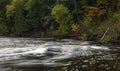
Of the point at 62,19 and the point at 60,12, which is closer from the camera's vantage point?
the point at 60,12

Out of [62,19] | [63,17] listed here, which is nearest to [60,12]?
[63,17]

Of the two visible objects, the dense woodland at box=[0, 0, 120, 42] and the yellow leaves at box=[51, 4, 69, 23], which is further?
the yellow leaves at box=[51, 4, 69, 23]

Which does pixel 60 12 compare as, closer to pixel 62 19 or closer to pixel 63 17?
pixel 63 17

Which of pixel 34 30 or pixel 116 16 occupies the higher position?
pixel 116 16

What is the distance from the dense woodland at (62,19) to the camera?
55375 millimetres

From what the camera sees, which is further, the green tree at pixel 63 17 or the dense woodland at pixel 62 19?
the green tree at pixel 63 17

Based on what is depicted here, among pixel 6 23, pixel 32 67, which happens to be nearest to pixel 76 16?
pixel 6 23

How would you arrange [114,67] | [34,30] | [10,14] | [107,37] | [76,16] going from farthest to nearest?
[10,14]
[34,30]
[76,16]
[107,37]
[114,67]

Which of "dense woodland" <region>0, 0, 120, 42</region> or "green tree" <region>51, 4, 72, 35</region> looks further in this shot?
"green tree" <region>51, 4, 72, 35</region>

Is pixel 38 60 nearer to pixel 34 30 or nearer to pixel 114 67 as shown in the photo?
pixel 114 67

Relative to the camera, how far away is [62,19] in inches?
2665

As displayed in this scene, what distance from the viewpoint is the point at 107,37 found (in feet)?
156

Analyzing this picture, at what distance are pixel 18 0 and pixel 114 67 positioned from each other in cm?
6258

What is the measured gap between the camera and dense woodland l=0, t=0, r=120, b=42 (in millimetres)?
55375
